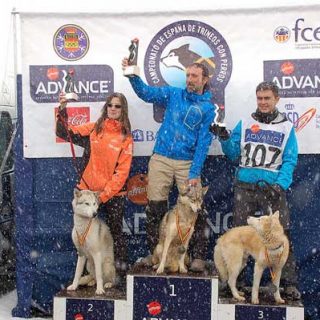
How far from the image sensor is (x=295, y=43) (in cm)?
493

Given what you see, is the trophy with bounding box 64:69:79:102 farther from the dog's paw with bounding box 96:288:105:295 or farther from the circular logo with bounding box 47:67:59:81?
the dog's paw with bounding box 96:288:105:295

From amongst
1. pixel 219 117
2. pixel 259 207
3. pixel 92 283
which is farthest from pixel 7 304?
pixel 219 117

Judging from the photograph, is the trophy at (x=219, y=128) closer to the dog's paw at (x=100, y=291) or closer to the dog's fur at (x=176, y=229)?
the dog's fur at (x=176, y=229)

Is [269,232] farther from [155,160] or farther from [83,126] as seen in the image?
[83,126]

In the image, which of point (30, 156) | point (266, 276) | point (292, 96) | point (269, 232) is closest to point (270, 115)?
point (292, 96)

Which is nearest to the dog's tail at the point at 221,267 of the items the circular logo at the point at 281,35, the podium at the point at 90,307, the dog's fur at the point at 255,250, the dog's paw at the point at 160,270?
the dog's fur at the point at 255,250

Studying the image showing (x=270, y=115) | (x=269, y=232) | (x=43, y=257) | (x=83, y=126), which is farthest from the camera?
(x=43, y=257)

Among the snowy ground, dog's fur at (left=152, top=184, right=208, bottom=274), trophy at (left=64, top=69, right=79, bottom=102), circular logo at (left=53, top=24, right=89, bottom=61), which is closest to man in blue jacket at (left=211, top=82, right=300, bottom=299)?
dog's fur at (left=152, top=184, right=208, bottom=274)

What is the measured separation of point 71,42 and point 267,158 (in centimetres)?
195

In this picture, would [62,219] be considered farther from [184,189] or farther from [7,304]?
[184,189]

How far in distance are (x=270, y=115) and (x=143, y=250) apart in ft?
5.50

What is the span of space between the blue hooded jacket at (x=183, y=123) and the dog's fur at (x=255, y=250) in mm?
585

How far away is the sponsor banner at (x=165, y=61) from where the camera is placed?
195 inches

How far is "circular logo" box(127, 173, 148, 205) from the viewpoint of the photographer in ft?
17.0
